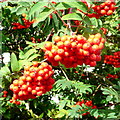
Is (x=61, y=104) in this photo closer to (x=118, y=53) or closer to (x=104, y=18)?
(x=118, y=53)

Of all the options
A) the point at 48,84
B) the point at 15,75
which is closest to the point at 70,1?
the point at 48,84

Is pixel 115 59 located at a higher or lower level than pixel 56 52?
lower

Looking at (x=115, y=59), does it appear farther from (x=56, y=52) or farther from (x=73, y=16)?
(x=56, y=52)

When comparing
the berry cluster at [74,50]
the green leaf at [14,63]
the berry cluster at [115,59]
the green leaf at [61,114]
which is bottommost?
the green leaf at [61,114]

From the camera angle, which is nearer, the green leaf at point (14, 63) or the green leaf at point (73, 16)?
the green leaf at point (73, 16)

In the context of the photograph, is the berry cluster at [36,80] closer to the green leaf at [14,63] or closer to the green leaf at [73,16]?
the green leaf at [14,63]

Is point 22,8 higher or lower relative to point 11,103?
higher

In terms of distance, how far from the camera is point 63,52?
167 centimetres

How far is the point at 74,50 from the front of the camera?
168cm

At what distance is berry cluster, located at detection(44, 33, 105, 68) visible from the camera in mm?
1664

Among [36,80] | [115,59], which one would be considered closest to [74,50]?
[36,80]

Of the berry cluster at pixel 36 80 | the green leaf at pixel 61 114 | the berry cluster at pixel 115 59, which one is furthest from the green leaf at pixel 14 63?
the berry cluster at pixel 115 59

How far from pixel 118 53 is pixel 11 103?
1995mm

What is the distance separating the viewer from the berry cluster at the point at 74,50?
1664mm
